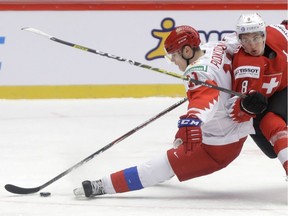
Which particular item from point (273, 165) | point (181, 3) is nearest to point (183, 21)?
point (181, 3)

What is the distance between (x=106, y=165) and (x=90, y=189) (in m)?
0.85

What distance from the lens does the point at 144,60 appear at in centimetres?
671

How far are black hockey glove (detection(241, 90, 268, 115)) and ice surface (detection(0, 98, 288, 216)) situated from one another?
384 millimetres

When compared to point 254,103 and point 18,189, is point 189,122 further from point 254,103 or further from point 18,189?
point 18,189

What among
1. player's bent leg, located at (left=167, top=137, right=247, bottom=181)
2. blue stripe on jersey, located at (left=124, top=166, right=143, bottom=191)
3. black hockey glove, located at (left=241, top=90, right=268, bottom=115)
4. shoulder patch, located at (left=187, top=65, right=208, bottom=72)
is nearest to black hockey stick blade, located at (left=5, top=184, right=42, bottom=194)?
blue stripe on jersey, located at (left=124, top=166, right=143, bottom=191)

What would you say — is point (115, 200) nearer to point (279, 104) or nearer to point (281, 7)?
point (279, 104)

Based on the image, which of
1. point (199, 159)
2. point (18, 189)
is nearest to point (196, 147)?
point (199, 159)

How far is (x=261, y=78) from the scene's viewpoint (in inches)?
138

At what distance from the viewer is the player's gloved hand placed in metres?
3.18

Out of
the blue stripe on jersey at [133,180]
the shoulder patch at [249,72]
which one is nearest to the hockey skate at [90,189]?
the blue stripe on jersey at [133,180]

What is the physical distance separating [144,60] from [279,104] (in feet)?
10.5

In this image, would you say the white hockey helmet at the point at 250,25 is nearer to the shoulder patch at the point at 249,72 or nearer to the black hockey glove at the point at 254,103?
the shoulder patch at the point at 249,72

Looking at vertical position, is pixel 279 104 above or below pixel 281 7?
below

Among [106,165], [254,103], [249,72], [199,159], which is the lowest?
[106,165]
